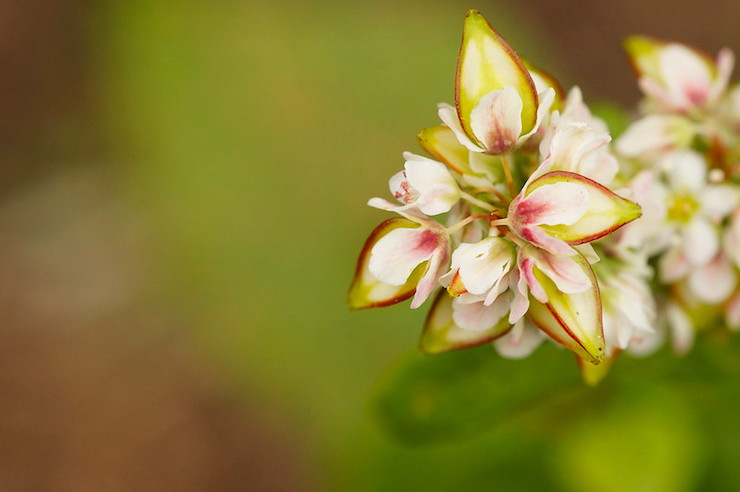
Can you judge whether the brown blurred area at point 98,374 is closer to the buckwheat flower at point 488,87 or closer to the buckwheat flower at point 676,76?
the buckwheat flower at point 676,76

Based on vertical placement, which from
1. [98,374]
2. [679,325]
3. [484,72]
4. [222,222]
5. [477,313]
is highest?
[484,72]

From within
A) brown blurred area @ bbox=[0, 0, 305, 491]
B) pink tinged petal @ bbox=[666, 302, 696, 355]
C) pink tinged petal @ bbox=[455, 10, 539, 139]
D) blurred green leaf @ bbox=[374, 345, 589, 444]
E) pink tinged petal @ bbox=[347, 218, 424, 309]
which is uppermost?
pink tinged petal @ bbox=[455, 10, 539, 139]

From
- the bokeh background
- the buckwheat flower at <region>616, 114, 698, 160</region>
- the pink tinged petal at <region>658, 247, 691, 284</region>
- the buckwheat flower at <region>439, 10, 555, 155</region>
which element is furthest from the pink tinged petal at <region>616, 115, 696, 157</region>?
the bokeh background

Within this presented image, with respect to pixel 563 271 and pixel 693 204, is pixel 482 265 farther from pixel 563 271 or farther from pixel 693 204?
pixel 693 204

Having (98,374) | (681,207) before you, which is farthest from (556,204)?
(98,374)

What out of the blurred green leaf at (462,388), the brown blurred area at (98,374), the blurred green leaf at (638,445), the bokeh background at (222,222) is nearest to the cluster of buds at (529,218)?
the blurred green leaf at (462,388)

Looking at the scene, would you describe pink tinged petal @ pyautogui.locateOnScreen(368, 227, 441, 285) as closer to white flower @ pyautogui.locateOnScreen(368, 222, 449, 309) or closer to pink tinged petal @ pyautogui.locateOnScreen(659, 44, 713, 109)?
white flower @ pyautogui.locateOnScreen(368, 222, 449, 309)

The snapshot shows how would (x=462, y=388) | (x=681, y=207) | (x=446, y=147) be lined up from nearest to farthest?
(x=446, y=147) < (x=681, y=207) < (x=462, y=388)
